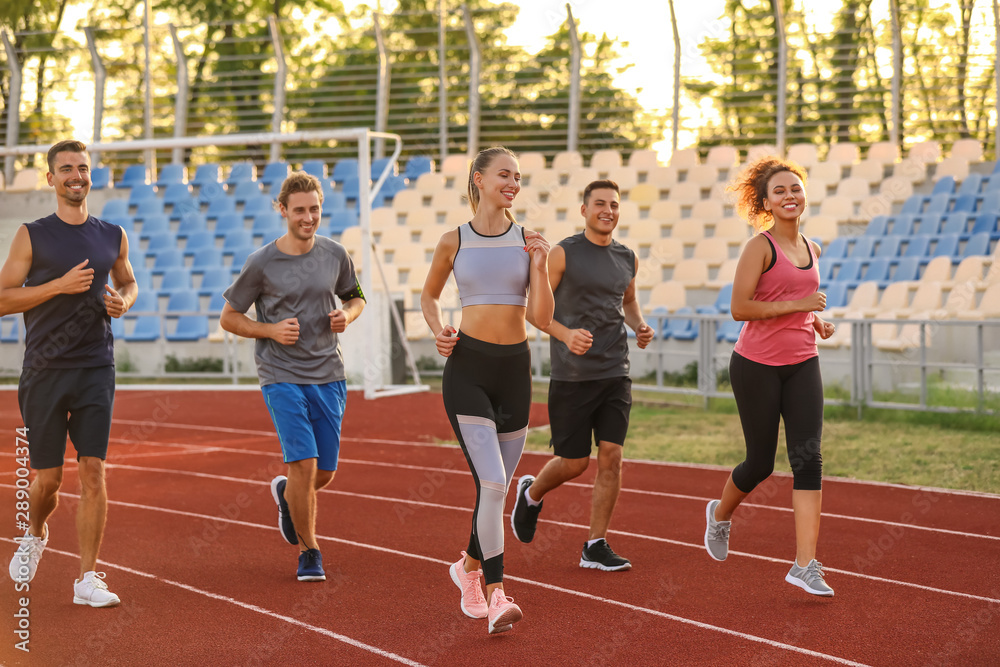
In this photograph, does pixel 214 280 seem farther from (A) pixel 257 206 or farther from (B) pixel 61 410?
(B) pixel 61 410

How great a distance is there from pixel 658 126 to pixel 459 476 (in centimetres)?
1315

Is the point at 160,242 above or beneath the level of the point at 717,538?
above

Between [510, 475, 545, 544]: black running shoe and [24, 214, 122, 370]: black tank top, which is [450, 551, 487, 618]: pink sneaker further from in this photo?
[24, 214, 122, 370]: black tank top

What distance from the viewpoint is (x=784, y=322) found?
4496 millimetres

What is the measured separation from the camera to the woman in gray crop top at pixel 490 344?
13.2ft

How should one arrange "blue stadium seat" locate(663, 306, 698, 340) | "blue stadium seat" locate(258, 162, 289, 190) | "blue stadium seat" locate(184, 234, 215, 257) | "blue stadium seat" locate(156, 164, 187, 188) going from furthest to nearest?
"blue stadium seat" locate(156, 164, 187, 188), "blue stadium seat" locate(258, 162, 289, 190), "blue stadium seat" locate(184, 234, 215, 257), "blue stadium seat" locate(663, 306, 698, 340)

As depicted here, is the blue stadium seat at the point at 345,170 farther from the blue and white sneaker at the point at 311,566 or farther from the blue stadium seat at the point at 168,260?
the blue and white sneaker at the point at 311,566

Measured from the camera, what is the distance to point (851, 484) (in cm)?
730

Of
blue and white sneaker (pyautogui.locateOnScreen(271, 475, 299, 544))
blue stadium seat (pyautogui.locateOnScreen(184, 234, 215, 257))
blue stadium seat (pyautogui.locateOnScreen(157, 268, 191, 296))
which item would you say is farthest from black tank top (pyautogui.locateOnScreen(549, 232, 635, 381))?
blue stadium seat (pyautogui.locateOnScreen(184, 234, 215, 257))

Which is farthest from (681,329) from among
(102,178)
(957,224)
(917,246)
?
(102,178)

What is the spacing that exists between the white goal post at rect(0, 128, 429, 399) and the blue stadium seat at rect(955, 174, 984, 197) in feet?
28.1

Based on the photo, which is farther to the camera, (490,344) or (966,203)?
(966,203)

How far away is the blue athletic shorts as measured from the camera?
15.8 ft

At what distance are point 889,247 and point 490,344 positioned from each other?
12025 mm
